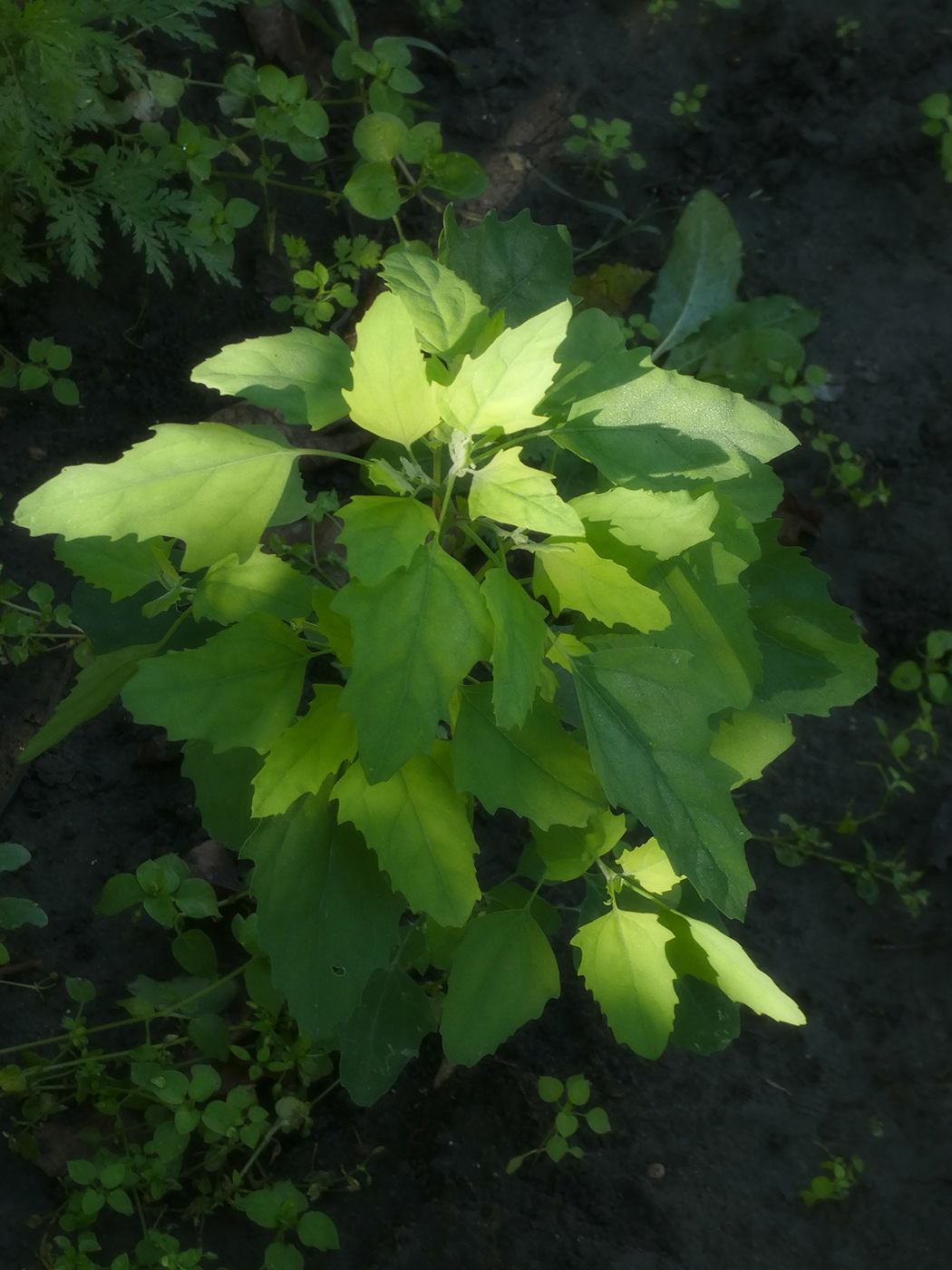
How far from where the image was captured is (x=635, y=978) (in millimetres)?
1549

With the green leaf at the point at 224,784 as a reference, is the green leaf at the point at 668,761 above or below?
above

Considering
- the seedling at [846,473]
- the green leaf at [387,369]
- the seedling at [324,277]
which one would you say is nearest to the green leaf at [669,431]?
the green leaf at [387,369]

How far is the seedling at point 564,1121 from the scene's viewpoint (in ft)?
6.42

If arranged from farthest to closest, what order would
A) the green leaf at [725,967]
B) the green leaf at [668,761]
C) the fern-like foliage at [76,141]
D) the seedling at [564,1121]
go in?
the seedling at [564,1121], the fern-like foliage at [76,141], the green leaf at [725,967], the green leaf at [668,761]

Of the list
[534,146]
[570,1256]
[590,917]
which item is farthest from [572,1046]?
[534,146]

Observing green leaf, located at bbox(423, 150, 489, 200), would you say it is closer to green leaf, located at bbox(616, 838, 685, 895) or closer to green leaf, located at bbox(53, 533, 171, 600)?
green leaf, located at bbox(53, 533, 171, 600)

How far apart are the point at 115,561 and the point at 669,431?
0.84 meters

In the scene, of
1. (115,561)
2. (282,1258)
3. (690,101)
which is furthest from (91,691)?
(690,101)

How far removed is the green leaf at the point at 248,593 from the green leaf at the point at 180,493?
0.33 feet

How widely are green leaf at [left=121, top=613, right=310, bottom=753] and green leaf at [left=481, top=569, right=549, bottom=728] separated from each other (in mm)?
338

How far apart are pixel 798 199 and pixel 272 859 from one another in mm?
2413

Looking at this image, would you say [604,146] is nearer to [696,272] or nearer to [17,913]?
[696,272]

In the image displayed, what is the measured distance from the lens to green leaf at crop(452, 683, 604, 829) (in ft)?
4.53

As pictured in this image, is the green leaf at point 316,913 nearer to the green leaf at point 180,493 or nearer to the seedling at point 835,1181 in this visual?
the green leaf at point 180,493
